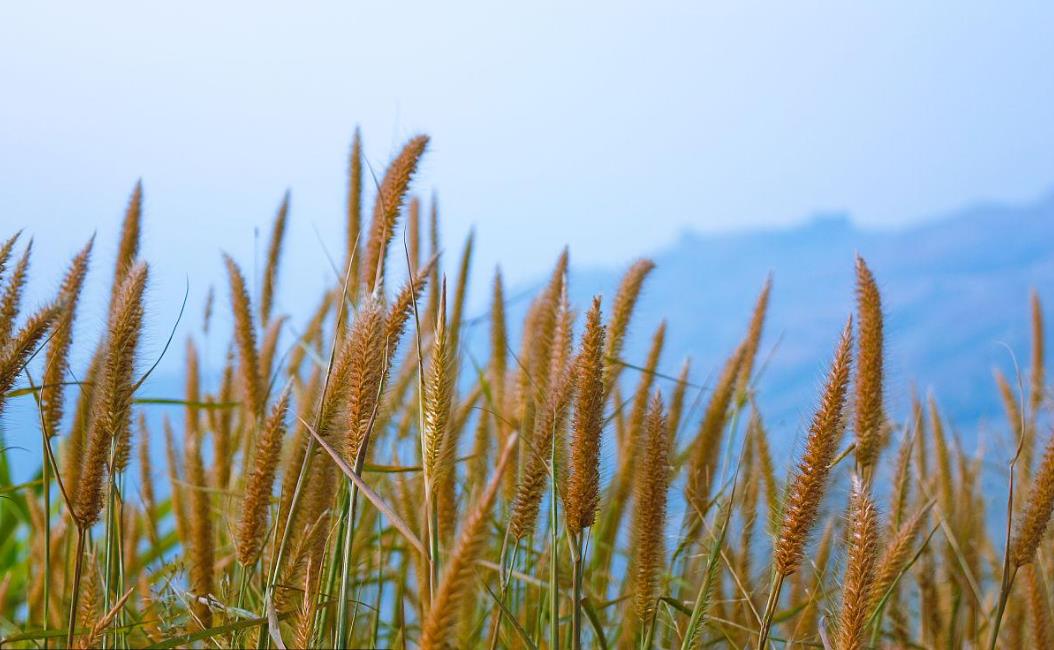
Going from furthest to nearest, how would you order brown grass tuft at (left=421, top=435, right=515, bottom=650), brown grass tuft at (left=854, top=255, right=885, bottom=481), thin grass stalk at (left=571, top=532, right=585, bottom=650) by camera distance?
brown grass tuft at (left=854, top=255, right=885, bottom=481)
thin grass stalk at (left=571, top=532, right=585, bottom=650)
brown grass tuft at (left=421, top=435, right=515, bottom=650)

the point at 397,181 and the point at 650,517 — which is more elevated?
the point at 397,181

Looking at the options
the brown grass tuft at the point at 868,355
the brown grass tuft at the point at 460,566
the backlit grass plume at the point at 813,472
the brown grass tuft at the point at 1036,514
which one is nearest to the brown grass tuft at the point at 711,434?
the brown grass tuft at the point at 868,355

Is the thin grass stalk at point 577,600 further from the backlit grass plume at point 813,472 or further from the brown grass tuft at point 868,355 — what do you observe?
the brown grass tuft at point 868,355

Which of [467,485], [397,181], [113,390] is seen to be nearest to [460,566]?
[113,390]

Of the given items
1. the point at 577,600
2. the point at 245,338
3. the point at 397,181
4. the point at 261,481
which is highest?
the point at 397,181

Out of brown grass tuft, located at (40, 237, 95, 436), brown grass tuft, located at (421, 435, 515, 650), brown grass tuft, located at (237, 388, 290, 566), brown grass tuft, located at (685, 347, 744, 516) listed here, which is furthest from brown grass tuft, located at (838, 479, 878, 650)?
brown grass tuft, located at (40, 237, 95, 436)

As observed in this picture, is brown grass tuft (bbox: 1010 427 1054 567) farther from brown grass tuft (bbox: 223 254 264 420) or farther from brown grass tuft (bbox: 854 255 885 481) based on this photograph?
brown grass tuft (bbox: 223 254 264 420)

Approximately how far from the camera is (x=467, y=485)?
219 centimetres

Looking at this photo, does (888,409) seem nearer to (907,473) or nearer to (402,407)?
(907,473)

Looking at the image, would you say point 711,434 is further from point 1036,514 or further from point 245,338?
point 245,338

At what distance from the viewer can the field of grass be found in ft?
3.44

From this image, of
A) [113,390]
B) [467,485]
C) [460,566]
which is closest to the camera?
[460,566]

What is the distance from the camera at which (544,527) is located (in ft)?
6.41

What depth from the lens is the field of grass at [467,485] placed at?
105cm
